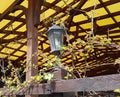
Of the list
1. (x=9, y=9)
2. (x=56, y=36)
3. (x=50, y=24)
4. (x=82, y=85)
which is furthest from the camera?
(x=9, y=9)

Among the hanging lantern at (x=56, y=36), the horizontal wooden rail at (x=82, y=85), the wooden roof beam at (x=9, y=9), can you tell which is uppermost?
the wooden roof beam at (x=9, y=9)

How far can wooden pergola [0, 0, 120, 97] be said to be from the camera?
77.8 inches

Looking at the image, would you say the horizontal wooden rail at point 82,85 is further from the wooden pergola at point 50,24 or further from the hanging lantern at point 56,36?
the hanging lantern at point 56,36

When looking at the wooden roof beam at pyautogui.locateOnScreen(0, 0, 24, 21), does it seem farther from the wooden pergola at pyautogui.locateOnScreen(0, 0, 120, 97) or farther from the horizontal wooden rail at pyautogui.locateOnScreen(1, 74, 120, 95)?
the horizontal wooden rail at pyautogui.locateOnScreen(1, 74, 120, 95)

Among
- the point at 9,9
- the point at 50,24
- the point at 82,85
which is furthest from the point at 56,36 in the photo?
the point at 9,9

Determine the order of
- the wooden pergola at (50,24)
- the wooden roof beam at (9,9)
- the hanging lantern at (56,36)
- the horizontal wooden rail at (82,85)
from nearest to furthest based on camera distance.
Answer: the horizontal wooden rail at (82,85)
the wooden pergola at (50,24)
the hanging lantern at (56,36)
the wooden roof beam at (9,9)

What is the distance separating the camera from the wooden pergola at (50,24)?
6.48 ft

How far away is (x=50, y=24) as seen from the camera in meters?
4.62

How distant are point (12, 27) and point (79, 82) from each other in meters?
4.62

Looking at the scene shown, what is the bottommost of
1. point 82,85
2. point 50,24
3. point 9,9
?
point 82,85

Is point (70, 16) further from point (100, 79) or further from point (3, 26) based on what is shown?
point (100, 79)

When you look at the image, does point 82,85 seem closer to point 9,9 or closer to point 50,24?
point 50,24

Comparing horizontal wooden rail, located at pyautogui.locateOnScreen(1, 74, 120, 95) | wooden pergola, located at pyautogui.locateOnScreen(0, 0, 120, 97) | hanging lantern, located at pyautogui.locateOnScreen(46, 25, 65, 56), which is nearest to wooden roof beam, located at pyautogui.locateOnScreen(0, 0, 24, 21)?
wooden pergola, located at pyautogui.locateOnScreen(0, 0, 120, 97)

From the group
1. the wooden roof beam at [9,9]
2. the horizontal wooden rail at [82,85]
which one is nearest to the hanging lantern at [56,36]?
the horizontal wooden rail at [82,85]
